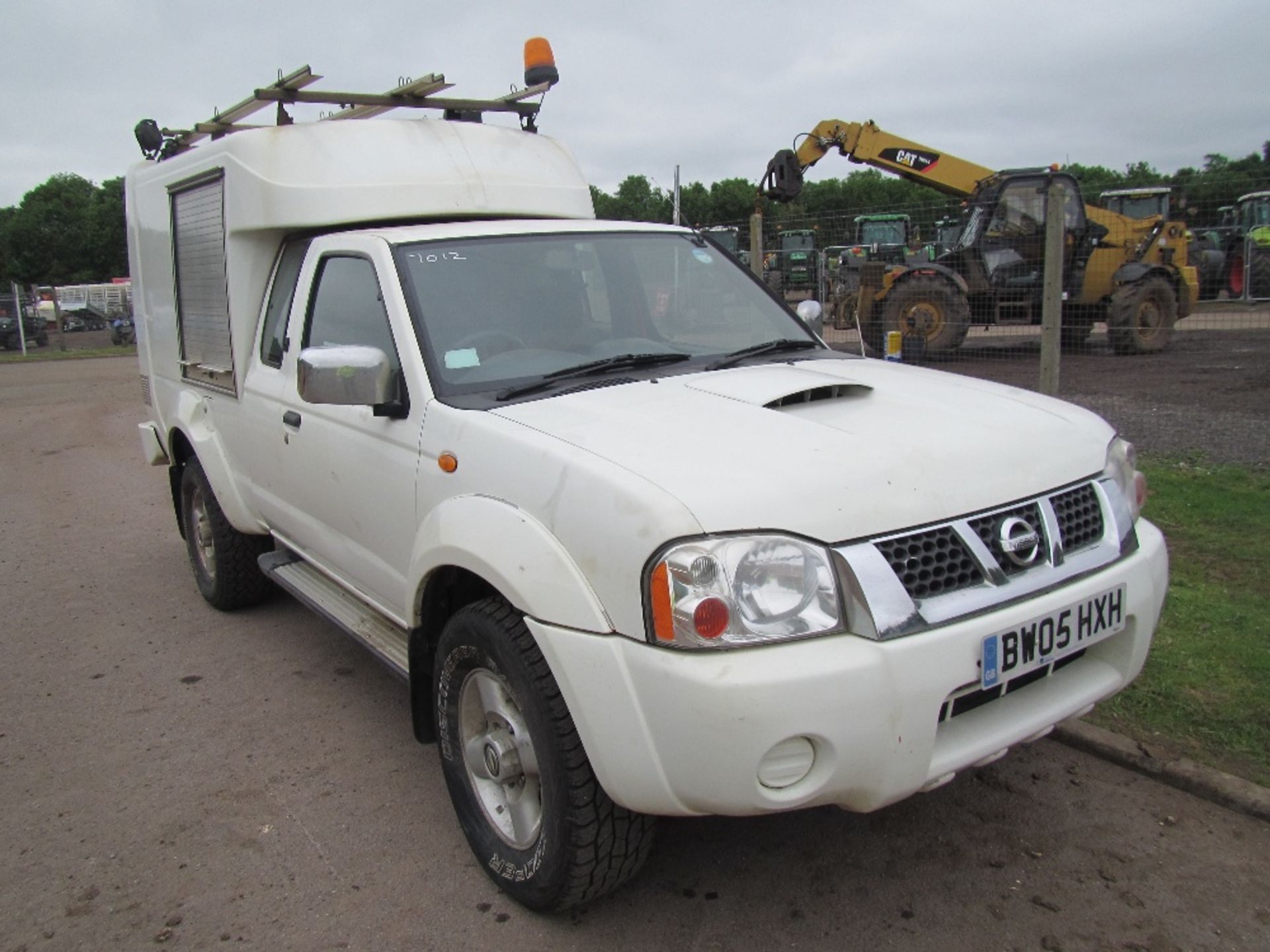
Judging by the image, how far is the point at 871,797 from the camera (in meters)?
2.33

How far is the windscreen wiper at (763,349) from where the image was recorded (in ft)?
11.7

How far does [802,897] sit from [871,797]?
713 millimetres

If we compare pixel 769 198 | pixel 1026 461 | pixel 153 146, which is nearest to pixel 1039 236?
pixel 769 198

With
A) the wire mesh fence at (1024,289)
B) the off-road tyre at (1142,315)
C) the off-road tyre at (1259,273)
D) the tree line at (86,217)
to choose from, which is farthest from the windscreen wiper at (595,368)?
the tree line at (86,217)

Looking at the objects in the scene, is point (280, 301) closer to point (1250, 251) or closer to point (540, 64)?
point (540, 64)

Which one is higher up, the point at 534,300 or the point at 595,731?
the point at 534,300

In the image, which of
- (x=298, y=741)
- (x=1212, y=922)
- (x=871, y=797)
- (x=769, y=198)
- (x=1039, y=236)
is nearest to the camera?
(x=871, y=797)

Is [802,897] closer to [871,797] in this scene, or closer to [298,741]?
[871,797]

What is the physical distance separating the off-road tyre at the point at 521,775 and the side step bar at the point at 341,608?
16.2 inches

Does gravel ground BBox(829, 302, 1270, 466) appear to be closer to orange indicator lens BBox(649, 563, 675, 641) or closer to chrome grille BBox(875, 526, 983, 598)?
chrome grille BBox(875, 526, 983, 598)

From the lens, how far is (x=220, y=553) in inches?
211

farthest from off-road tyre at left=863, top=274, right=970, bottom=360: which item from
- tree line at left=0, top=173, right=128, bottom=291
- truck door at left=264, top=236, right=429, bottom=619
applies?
tree line at left=0, top=173, right=128, bottom=291

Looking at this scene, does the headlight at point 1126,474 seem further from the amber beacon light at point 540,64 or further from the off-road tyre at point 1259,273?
the off-road tyre at point 1259,273

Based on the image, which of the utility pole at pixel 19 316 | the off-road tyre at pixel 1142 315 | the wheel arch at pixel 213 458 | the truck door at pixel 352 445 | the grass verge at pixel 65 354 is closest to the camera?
the truck door at pixel 352 445
